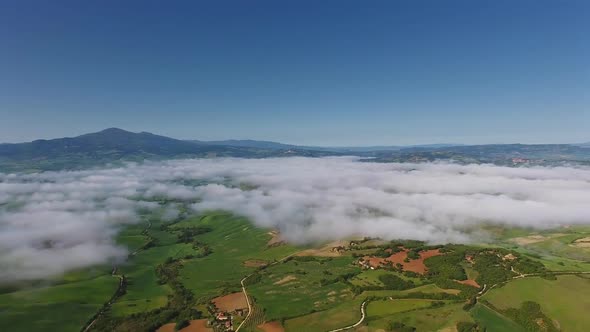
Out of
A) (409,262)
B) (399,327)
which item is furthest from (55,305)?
(409,262)

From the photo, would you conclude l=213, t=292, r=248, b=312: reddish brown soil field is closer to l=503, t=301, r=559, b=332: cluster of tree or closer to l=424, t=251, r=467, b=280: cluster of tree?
l=424, t=251, r=467, b=280: cluster of tree

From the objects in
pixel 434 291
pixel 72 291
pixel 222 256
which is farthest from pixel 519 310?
pixel 72 291

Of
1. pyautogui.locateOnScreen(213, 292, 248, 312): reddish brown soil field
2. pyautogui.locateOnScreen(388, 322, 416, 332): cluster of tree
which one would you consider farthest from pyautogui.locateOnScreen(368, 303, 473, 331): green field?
pyautogui.locateOnScreen(213, 292, 248, 312): reddish brown soil field

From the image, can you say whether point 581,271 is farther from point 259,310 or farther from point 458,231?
point 259,310

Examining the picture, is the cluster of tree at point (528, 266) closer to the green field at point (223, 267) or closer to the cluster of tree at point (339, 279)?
the cluster of tree at point (339, 279)

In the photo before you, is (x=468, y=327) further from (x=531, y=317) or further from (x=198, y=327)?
(x=198, y=327)

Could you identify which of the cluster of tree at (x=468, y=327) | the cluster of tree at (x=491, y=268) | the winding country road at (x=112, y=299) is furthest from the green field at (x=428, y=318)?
the winding country road at (x=112, y=299)
